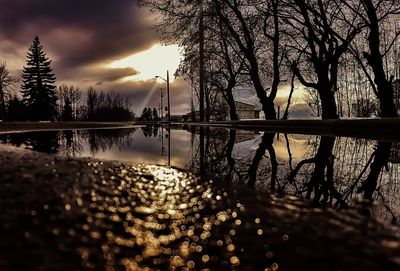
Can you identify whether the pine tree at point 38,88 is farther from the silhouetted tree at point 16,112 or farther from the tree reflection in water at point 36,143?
the tree reflection in water at point 36,143

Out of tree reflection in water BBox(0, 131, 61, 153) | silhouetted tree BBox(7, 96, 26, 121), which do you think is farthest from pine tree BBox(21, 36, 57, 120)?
tree reflection in water BBox(0, 131, 61, 153)

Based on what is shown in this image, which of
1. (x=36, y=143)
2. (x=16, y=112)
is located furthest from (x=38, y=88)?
(x=36, y=143)

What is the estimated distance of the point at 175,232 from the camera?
2.68 ft

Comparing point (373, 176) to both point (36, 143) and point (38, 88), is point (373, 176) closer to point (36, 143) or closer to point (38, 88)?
point (36, 143)

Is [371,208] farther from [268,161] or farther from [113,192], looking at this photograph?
[268,161]

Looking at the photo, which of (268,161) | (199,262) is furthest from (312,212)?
(268,161)

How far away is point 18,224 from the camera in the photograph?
0.77 meters

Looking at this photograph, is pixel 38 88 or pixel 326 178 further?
pixel 38 88

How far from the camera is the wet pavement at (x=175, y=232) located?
0.62 meters

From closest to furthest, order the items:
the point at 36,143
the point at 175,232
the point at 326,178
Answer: the point at 175,232 < the point at 326,178 < the point at 36,143

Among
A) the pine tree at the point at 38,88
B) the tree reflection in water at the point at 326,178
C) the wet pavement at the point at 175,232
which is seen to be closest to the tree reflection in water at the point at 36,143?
the tree reflection in water at the point at 326,178

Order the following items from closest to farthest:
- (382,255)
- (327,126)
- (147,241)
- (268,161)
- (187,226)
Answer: (382,255) → (147,241) → (187,226) → (268,161) → (327,126)

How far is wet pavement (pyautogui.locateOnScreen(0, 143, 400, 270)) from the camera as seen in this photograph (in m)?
0.62

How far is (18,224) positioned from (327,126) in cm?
1132
